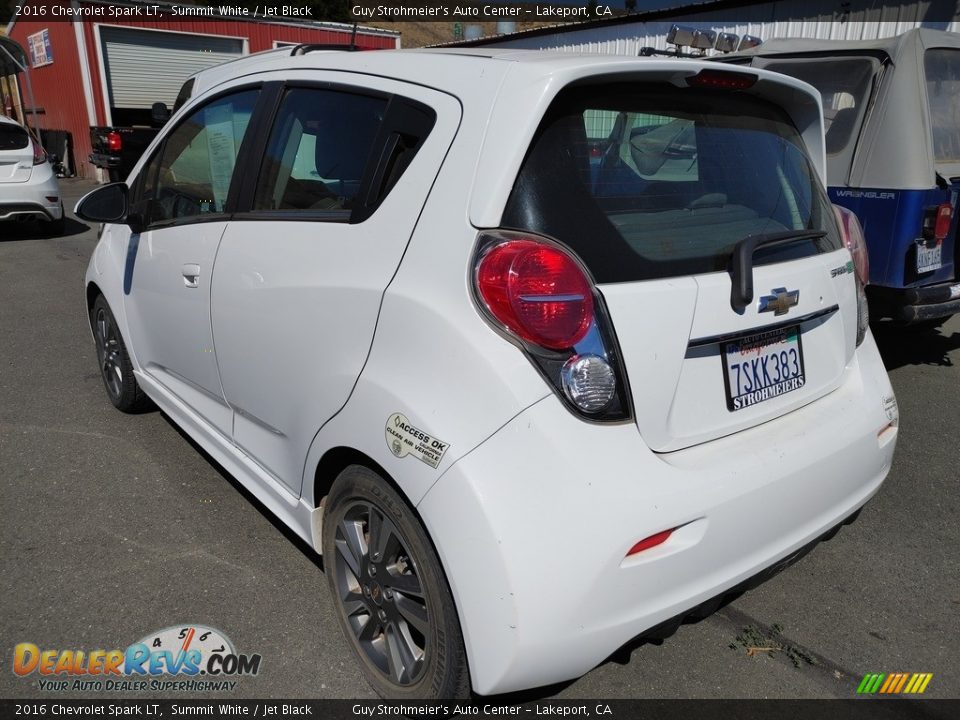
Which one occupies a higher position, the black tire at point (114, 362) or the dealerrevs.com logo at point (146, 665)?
the black tire at point (114, 362)

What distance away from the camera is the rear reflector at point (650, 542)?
1746 millimetres

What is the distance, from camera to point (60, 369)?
200 inches

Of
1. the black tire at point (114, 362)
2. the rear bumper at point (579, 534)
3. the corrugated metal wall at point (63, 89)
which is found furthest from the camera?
the corrugated metal wall at point (63, 89)

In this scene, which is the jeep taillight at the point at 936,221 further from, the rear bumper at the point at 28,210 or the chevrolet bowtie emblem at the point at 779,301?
the rear bumper at the point at 28,210

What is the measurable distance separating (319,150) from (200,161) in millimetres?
931

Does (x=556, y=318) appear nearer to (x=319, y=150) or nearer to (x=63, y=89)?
(x=319, y=150)

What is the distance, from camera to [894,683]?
2.37 m

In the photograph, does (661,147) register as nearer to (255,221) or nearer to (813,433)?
(813,433)

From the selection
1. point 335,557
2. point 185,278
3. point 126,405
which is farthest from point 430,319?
point 126,405

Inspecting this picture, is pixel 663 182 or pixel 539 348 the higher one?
pixel 663 182

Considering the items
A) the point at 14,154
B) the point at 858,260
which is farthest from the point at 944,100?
the point at 14,154

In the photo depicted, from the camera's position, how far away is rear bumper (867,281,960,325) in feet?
14.4

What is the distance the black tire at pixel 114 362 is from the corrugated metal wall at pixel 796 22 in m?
8.23

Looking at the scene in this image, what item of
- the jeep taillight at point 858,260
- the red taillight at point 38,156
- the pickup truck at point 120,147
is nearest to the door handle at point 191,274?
the jeep taillight at point 858,260
